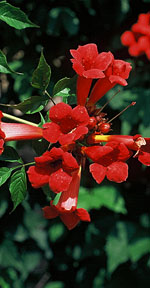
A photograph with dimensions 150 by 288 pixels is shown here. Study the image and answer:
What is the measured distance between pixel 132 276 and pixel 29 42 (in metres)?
1.91

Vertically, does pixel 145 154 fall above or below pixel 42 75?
below

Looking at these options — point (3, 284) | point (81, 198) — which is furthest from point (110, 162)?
point (3, 284)

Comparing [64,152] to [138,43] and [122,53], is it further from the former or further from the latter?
[122,53]

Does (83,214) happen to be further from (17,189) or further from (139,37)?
(139,37)

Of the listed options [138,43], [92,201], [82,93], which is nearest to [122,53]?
[138,43]

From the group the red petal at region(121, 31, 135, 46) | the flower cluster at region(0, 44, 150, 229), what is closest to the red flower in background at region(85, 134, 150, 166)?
the flower cluster at region(0, 44, 150, 229)

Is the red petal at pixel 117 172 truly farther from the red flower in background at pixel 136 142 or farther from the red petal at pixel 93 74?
the red petal at pixel 93 74

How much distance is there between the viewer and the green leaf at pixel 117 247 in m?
2.67

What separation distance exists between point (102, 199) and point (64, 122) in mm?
1376

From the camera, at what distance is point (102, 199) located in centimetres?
254

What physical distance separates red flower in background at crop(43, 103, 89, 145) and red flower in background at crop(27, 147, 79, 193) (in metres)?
0.05

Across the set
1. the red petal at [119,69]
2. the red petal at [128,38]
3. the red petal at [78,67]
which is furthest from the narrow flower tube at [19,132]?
the red petal at [128,38]

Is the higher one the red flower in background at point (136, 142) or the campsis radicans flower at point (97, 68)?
the campsis radicans flower at point (97, 68)

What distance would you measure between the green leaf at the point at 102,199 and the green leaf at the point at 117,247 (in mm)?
320
